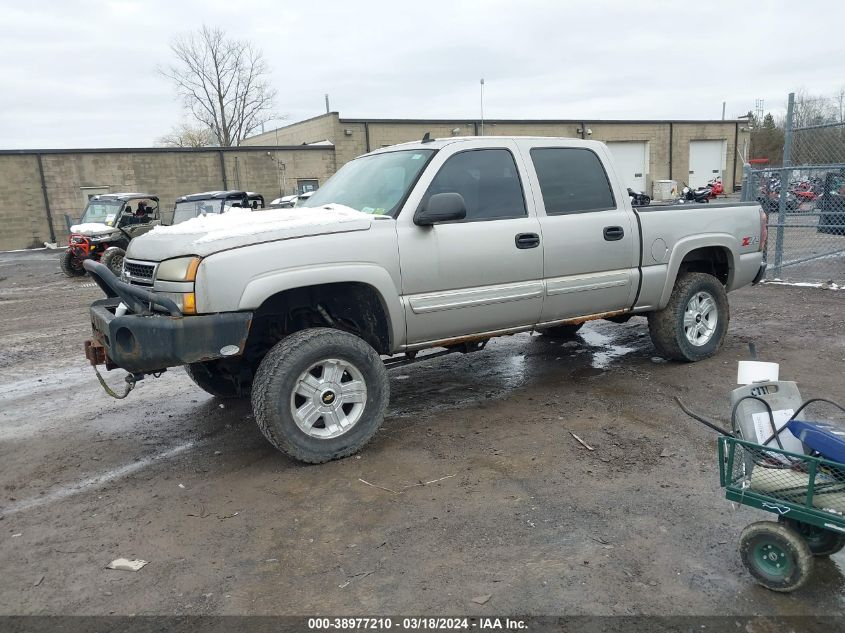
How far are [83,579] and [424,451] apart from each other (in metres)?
2.07

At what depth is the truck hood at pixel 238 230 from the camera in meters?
3.80

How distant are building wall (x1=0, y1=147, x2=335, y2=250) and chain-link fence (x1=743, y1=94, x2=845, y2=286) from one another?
2440 cm

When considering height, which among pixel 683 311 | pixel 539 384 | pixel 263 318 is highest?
pixel 263 318

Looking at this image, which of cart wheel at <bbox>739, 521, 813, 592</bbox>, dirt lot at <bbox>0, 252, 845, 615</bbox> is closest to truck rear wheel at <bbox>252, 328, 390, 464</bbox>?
dirt lot at <bbox>0, 252, 845, 615</bbox>

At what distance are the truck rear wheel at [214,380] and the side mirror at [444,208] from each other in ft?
6.54

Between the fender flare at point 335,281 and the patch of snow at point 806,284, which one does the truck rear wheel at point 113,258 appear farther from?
the patch of snow at point 806,284

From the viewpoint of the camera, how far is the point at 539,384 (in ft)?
18.8

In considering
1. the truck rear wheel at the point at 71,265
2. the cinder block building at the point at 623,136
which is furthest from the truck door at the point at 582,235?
the cinder block building at the point at 623,136

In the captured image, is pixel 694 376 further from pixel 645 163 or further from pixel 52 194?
pixel 645 163

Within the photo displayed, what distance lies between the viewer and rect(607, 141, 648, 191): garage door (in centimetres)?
3944

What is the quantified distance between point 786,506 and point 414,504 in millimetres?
1795

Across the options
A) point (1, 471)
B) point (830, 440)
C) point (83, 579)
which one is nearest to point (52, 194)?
point (1, 471)

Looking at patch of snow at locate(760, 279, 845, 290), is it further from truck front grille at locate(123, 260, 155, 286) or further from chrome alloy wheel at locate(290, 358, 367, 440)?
truck front grille at locate(123, 260, 155, 286)

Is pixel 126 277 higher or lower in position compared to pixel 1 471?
higher
